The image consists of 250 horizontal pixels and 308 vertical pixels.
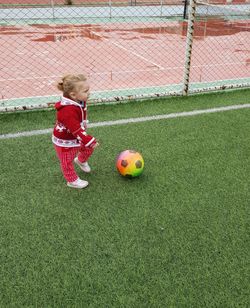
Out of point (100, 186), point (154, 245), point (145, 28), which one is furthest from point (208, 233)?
point (145, 28)

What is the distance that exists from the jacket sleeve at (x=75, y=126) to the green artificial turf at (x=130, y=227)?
2.02 feet

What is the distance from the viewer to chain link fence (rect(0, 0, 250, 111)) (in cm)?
623

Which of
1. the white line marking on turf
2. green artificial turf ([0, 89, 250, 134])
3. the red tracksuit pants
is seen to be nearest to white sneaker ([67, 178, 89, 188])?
the red tracksuit pants

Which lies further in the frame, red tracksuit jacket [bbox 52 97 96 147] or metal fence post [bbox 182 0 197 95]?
metal fence post [bbox 182 0 197 95]

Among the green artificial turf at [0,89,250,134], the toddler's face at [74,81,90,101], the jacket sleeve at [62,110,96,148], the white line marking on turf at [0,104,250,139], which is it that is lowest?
the white line marking on turf at [0,104,250,139]

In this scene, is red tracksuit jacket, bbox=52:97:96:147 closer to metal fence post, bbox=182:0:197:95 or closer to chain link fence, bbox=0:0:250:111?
chain link fence, bbox=0:0:250:111

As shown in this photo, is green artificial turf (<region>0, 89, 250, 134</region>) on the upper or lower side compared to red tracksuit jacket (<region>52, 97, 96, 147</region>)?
lower

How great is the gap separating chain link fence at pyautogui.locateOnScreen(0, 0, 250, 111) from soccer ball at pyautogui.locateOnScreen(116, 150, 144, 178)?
6.95 feet

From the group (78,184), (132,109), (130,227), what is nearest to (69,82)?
(78,184)

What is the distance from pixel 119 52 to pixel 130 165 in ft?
22.6

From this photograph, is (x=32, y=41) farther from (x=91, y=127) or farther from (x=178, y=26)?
(x=91, y=127)

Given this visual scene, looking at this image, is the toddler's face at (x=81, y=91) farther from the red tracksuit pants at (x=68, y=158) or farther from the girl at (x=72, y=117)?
the red tracksuit pants at (x=68, y=158)

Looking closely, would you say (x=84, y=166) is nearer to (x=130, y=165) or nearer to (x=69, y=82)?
(x=130, y=165)

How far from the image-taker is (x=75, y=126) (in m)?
2.94
